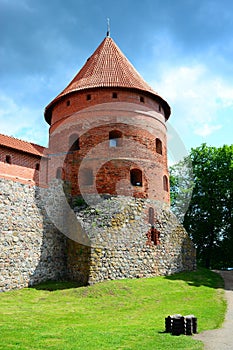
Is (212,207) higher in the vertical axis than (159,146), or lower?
lower

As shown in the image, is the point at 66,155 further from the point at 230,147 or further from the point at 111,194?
the point at 230,147

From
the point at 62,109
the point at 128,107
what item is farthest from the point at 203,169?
the point at 62,109

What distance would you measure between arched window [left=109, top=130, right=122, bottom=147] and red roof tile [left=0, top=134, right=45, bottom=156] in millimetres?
2904

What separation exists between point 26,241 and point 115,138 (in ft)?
18.7

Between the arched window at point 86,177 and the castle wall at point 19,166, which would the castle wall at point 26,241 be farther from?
the arched window at point 86,177

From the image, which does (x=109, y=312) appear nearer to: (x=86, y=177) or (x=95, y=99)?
(x=86, y=177)

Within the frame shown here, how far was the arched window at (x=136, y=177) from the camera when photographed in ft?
49.2

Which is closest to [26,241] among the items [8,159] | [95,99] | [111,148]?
[8,159]

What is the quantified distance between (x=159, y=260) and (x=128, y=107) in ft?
21.6

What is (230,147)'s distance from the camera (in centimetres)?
2216

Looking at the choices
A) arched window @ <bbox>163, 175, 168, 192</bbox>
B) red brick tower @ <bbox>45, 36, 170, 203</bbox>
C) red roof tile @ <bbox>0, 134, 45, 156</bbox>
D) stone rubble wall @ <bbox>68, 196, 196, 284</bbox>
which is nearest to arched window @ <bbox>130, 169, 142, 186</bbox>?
red brick tower @ <bbox>45, 36, 170, 203</bbox>

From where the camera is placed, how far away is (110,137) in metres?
15.3

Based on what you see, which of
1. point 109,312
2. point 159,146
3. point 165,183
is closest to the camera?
point 109,312

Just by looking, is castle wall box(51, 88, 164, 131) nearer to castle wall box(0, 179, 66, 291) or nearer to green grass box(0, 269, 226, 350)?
castle wall box(0, 179, 66, 291)
